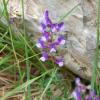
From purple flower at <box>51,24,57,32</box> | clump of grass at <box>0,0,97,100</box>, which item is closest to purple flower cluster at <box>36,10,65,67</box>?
purple flower at <box>51,24,57,32</box>

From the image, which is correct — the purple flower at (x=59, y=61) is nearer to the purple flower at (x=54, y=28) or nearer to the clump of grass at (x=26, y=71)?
the clump of grass at (x=26, y=71)

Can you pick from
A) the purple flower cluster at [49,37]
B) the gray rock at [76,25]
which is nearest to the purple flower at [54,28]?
the purple flower cluster at [49,37]

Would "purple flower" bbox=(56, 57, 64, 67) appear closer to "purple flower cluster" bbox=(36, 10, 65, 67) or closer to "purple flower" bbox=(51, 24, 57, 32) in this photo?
"purple flower cluster" bbox=(36, 10, 65, 67)

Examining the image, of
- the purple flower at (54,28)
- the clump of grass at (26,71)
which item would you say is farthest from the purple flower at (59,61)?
the purple flower at (54,28)

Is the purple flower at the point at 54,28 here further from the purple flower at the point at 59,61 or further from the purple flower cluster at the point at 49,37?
the purple flower at the point at 59,61

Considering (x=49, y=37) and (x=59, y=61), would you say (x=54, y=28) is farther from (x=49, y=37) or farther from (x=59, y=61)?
(x=59, y=61)

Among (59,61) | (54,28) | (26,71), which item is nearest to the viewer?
(54,28)

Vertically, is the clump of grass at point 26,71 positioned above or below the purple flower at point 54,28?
below

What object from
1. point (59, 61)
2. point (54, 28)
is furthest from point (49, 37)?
point (59, 61)

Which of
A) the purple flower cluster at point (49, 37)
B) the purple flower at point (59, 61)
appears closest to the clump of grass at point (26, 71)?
the purple flower at point (59, 61)

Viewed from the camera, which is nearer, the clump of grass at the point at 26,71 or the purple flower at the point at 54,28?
the purple flower at the point at 54,28

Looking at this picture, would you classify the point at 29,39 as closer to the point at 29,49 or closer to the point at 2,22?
the point at 29,49

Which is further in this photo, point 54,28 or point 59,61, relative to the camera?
point 59,61
